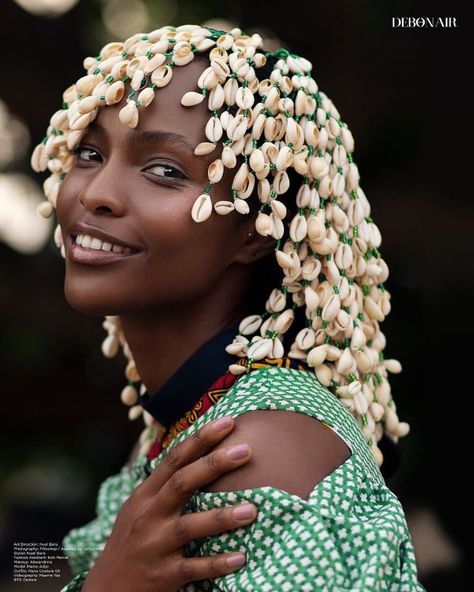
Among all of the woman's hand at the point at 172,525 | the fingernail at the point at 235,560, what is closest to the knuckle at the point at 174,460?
the woman's hand at the point at 172,525

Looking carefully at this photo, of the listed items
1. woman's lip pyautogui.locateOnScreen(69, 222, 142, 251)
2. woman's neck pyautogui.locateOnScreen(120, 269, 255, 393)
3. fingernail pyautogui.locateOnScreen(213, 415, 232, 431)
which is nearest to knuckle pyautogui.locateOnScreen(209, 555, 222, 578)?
fingernail pyautogui.locateOnScreen(213, 415, 232, 431)

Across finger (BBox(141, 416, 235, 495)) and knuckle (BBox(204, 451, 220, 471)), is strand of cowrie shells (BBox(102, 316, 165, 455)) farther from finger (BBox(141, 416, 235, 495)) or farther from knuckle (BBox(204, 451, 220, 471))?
knuckle (BBox(204, 451, 220, 471))

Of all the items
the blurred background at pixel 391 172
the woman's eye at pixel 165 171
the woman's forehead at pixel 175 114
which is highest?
the blurred background at pixel 391 172

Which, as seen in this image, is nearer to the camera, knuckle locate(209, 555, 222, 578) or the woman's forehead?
knuckle locate(209, 555, 222, 578)

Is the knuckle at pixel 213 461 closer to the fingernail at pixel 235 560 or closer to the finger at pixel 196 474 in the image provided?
the finger at pixel 196 474

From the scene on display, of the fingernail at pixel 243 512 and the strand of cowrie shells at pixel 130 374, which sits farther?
the strand of cowrie shells at pixel 130 374

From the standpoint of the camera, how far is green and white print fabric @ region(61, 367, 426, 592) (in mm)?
1541

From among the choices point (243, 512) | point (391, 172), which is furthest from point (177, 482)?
point (391, 172)

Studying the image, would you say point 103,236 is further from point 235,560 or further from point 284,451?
point 235,560

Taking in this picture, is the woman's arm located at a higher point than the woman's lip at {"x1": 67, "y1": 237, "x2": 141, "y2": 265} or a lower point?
lower

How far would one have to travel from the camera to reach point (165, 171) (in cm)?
194

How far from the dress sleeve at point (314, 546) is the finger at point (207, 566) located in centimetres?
1

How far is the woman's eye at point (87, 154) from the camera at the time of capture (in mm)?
2078

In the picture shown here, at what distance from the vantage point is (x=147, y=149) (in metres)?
1.95
